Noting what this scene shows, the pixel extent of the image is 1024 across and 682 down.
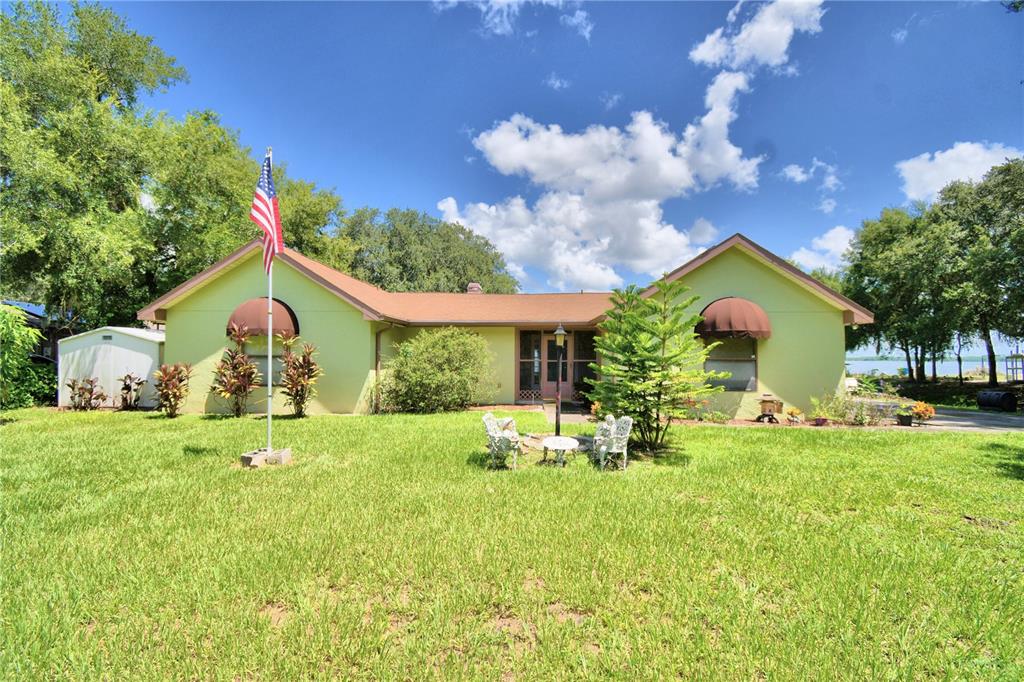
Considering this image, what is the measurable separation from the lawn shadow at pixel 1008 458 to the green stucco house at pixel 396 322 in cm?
406

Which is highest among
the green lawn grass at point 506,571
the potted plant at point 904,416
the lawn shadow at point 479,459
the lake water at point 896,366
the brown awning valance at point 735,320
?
the brown awning valance at point 735,320

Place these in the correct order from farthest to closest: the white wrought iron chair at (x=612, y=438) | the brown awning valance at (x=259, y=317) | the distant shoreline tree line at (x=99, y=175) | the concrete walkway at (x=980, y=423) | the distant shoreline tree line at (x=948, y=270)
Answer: the distant shoreline tree line at (x=948, y=270) < the distant shoreline tree line at (x=99, y=175) < the brown awning valance at (x=259, y=317) < the concrete walkway at (x=980, y=423) < the white wrought iron chair at (x=612, y=438)

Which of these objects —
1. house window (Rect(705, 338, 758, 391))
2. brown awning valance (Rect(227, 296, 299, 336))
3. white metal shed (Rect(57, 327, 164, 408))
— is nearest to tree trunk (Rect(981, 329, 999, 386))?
house window (Rect(705, 338, 758, 391))

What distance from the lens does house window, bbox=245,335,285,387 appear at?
46.3ft

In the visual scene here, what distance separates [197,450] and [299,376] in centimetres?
440

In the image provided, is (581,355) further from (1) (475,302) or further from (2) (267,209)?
(2) (267,209)

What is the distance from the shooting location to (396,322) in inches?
578

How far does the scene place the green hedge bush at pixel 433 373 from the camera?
45.5ft

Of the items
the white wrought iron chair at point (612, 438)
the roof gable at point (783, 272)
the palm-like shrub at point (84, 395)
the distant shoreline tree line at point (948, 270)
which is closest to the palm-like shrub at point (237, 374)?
the palm-like shrub at point (84, 395)

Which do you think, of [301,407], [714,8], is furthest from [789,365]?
[301,407]

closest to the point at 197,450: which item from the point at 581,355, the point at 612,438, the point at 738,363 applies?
the point at 612,438

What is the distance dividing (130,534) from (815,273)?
48.1m

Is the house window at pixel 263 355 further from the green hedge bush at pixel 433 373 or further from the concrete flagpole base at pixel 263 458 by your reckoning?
the concrete flagpole base at pixel 263 458

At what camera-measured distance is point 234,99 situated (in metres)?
14.4
